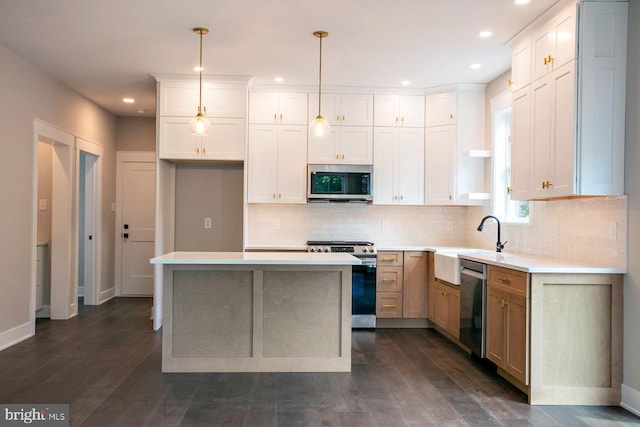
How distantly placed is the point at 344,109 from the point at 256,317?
2887 mm

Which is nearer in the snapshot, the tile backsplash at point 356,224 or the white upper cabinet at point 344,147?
the white upper cabinet at point 344,147

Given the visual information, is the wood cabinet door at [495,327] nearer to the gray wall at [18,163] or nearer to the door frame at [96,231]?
the gray wall at [18,163]

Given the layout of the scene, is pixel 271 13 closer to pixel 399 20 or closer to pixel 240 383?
pixel 399 20

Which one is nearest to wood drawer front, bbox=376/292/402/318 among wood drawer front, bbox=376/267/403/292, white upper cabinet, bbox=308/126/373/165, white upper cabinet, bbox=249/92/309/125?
wood drawer front, bbox=376/267/403/292

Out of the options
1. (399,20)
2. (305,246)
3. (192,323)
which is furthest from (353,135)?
(192,323)

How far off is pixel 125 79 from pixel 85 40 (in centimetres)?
114

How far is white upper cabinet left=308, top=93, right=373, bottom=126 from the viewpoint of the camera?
18.4ft

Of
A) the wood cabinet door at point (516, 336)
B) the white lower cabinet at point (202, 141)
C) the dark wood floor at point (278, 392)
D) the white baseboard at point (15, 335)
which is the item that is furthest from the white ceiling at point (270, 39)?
the dark wood floor at point (278, 392)

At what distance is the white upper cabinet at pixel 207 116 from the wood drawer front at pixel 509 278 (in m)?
2.95

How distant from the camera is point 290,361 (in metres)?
3.74

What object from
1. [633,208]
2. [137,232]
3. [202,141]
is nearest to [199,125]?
[202,141]

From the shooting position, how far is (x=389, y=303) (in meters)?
5.32

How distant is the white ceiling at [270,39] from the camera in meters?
3.49

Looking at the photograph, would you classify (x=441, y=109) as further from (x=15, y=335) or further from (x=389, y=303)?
(x=15, y=335)
